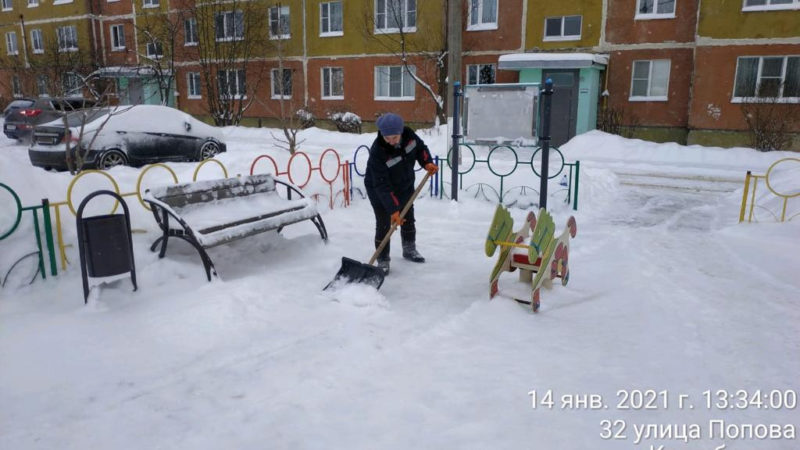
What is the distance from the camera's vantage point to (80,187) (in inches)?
242

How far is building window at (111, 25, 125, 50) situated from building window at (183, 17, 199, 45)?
17.3 ft

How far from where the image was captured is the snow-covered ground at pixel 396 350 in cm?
294

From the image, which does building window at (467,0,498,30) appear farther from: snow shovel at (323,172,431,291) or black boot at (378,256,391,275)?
snow shovel at (323,172,431,291)

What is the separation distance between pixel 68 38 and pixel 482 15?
954 inches

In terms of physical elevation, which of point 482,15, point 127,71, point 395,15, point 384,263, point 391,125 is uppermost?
point 395,15

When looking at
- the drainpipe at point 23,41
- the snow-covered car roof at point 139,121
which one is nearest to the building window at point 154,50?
the drainpipe at point 23,41

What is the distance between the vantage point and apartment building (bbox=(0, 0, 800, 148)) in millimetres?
16234

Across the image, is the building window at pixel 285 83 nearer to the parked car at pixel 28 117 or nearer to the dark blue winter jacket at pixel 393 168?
the parked car at pixel 28 117

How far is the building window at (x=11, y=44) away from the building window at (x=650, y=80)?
3505cm

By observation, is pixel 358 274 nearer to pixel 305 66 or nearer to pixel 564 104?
pixel 564 104

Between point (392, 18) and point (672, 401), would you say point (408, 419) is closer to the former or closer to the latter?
point (672, 401)

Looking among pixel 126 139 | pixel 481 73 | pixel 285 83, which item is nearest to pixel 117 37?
pixel 285 83

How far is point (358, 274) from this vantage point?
4.93 metres

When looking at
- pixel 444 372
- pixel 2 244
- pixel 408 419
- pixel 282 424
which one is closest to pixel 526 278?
pixel 444 372
